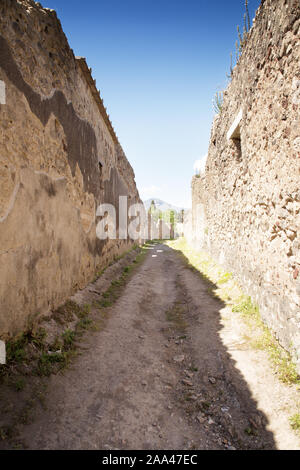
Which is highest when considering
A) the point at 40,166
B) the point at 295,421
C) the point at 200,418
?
the point at 40,166

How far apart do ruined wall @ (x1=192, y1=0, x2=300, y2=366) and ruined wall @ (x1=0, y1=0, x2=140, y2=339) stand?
3175 millimetres

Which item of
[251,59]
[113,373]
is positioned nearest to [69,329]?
[113,373]

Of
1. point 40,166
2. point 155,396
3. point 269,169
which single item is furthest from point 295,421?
point 40,166

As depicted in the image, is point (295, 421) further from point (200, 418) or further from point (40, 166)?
point (40, 166)

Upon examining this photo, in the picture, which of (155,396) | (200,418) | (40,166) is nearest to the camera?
(200,418)

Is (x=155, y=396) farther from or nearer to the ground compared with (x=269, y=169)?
nearer to the ground

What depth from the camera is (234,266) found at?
5.90 m

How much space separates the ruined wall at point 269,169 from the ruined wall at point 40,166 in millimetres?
3175

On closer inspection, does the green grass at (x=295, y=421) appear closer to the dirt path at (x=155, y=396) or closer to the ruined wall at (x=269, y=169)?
the dirt path at (x=155, y=396)

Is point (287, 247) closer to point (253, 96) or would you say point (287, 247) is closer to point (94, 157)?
point (253, 96)

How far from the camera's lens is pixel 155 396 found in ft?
8.50

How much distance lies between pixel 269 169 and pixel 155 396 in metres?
3.37
